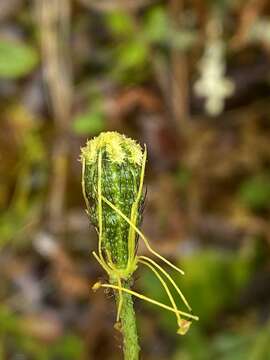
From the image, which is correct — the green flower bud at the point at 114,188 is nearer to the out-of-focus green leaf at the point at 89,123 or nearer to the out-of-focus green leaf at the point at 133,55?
the out-of-focus green leaf at the point at 89,123

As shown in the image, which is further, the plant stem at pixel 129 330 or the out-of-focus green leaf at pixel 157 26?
the out-of-focus green leaf at pixel 157 26

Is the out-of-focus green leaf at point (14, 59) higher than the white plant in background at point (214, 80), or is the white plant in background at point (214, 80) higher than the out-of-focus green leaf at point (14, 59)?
the white plant in background at point (214, 80)

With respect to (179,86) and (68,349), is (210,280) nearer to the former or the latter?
(68,349)

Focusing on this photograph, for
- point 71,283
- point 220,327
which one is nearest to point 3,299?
point 71,283

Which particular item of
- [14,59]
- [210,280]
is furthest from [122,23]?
[210,280]

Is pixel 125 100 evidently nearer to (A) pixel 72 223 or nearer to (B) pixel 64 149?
(B) pixel 64 149

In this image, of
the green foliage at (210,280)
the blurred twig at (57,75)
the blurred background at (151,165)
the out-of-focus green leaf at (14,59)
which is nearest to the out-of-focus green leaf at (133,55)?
the blurred background at (151,165)

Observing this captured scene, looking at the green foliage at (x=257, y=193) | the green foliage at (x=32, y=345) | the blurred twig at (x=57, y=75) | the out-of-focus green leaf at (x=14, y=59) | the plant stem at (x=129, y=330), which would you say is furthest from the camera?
the blurred twig at (x=57, y=75)
